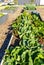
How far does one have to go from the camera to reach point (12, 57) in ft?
21.3

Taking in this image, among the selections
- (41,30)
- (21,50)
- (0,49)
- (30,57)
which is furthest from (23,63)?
(41,30)

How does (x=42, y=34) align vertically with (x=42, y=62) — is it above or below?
below

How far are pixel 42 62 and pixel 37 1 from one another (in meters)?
43.0

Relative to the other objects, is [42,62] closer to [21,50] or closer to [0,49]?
[21,50]

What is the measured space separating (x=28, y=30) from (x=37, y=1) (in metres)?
37.8

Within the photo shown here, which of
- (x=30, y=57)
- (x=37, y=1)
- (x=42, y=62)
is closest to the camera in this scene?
(x=42, y=62)

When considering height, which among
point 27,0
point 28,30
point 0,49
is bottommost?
point 27,0

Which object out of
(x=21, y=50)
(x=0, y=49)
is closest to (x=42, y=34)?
(x=0, y=49)

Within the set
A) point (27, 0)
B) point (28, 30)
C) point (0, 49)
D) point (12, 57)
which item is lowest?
point (27, 0)

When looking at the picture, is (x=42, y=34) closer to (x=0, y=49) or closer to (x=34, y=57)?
(x=0, y=49)

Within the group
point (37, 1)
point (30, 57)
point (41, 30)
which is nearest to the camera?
point (30, 57)

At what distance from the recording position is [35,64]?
18.2 feet

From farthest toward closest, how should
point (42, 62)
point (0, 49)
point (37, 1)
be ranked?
point (37, 1) → point (0, 49) → point (42, 62)

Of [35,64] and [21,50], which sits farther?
[21,50]
